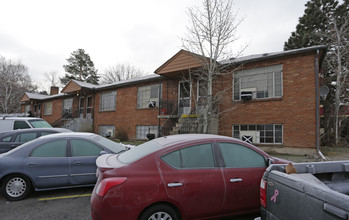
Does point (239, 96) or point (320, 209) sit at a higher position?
point (239, 96)

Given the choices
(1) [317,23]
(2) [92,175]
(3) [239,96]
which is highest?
(1) [317,23]

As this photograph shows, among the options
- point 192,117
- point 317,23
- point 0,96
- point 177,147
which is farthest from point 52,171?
point 0,96

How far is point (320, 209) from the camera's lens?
1.70 metres

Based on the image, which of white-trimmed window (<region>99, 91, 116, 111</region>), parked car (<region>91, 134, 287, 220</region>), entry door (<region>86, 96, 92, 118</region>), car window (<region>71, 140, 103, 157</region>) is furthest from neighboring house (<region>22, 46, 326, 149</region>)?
parked car (<region>91, 134, 287, 220</region>)

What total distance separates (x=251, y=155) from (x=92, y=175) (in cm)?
358

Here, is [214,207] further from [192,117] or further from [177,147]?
[192,117]

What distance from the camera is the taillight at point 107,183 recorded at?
2553 millimetres

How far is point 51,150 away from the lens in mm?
4605

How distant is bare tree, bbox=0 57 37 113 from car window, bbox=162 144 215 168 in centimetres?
3702

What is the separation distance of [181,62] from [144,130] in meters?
6.35

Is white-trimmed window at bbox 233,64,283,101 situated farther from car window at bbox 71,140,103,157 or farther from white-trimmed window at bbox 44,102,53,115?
white-trimmed window at bbox 44,102,53,115

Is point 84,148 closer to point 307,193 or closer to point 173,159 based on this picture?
point 173,159

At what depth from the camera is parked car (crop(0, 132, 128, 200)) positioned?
14.1 feet

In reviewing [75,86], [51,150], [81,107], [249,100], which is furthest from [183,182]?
[81,107]
